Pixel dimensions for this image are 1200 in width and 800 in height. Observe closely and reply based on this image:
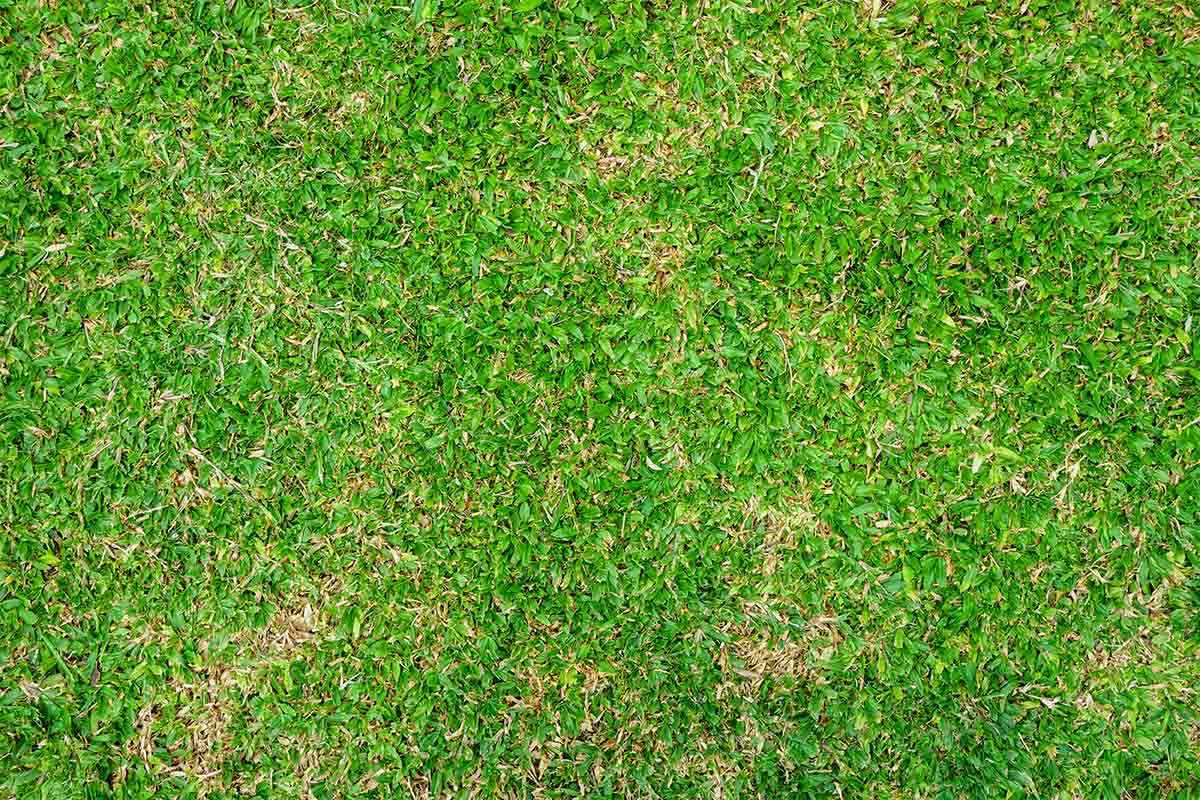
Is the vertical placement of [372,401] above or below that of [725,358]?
below

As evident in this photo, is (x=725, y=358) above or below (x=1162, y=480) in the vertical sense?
above

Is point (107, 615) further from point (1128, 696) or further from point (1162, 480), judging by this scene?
point (1162, 480)

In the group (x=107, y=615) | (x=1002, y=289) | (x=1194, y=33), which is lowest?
(x=107, y=615)

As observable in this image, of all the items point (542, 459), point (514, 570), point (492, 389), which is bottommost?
point (514, 570)

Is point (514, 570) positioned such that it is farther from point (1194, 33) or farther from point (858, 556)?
point (1194, 33)

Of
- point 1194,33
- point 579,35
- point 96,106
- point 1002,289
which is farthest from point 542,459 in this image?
point 1194,33

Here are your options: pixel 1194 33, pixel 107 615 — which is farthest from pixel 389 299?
pixel 1194 33
